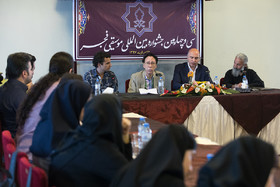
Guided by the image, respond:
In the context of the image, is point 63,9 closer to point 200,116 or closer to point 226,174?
point 200,116

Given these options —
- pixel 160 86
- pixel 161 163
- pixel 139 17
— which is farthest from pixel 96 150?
pixel 139 17

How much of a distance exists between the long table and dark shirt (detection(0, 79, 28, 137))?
4.06 feet

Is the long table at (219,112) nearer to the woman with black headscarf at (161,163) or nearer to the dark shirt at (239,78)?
the dark shirt at (239,78)

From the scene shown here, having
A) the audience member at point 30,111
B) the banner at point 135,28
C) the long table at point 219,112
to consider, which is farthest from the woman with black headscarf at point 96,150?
the banner at point 135,28

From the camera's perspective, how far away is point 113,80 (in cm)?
490

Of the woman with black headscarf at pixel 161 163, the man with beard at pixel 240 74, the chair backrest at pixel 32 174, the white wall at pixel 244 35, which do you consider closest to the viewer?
the woman with black headscarf at pixel 161 163

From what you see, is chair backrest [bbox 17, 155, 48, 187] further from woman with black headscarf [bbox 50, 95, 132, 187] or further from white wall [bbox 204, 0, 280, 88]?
white wall [bbox 204, 0, 280, 88]

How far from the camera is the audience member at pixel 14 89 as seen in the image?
2.93 meters

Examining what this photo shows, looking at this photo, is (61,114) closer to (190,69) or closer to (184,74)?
(184,74)

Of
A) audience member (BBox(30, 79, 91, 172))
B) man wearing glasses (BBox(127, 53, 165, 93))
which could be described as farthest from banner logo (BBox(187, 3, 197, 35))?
audience member (BBox(30, 79, 91, 172))

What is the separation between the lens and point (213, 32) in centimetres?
664

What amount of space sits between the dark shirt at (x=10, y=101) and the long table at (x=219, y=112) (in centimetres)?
124

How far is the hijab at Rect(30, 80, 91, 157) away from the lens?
Result: 1.98m

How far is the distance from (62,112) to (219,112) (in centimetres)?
264
